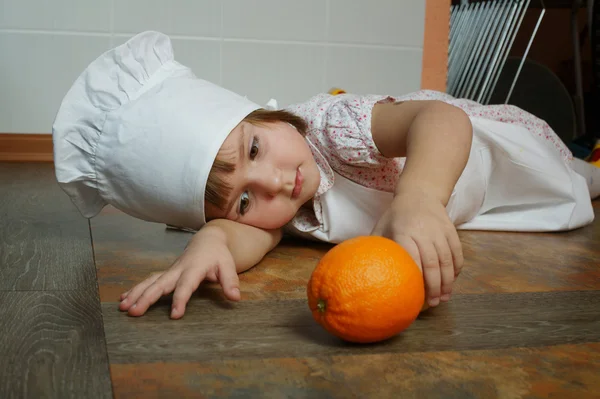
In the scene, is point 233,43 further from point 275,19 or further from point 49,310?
point 49,310

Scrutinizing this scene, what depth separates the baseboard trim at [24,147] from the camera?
2439mm

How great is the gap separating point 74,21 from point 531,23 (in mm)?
2575

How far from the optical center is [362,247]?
69cm

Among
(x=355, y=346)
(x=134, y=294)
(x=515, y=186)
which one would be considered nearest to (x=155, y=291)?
(x=134, y=294)

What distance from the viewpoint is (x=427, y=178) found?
0.97 meters

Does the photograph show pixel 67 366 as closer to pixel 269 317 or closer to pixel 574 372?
pixel 269 317

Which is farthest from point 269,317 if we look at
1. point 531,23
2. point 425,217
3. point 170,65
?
point 531,23

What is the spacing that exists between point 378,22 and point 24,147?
139 centimetres

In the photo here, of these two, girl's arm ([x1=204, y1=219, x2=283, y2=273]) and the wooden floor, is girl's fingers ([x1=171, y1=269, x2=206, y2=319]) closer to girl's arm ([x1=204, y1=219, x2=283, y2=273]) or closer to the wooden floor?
the wooden floor

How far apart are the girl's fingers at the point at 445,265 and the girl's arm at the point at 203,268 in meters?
0.25

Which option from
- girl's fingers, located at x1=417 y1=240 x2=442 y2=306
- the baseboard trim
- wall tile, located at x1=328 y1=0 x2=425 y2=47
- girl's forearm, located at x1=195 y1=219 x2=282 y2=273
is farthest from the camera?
wall tile, located at x1=328 y1=0 x2=425 y2=47

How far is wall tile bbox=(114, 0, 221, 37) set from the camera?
238 cm

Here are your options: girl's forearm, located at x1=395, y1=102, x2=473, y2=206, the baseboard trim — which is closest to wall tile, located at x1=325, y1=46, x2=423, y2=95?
the baseboard trim

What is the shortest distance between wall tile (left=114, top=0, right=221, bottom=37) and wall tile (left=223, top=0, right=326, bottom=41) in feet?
0.20
